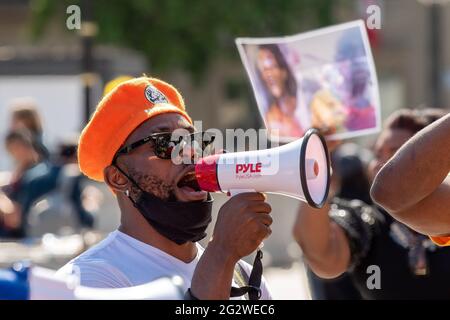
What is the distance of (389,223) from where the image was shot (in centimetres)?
420

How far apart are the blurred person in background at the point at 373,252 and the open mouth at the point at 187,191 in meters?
1.27

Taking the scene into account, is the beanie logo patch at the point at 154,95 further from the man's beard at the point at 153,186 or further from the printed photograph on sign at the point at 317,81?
the printed photograph on sign at the point at 317,81

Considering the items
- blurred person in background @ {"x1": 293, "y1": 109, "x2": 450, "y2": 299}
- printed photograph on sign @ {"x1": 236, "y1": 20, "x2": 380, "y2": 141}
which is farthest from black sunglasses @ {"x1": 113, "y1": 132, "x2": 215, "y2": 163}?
blurred person in background @ {"x1": 293, "y1": 109, "x2": 450, "y2": 299}

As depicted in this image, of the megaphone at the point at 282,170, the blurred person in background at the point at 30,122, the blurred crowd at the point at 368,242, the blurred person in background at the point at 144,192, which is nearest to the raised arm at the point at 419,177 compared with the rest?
the megaphone at the point at 282,170

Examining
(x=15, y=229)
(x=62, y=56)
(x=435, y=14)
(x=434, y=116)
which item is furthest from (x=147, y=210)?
(x=62, y=56)

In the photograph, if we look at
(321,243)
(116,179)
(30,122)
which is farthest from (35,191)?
(116,179)

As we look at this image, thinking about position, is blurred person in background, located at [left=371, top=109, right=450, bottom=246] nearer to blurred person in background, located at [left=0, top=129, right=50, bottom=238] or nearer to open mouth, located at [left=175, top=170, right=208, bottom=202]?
open mouth, located at [left=175, top=170, right=208, bottom=202]

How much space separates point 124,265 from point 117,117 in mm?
436

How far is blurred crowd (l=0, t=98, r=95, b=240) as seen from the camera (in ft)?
27.5

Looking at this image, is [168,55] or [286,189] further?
[168,55]

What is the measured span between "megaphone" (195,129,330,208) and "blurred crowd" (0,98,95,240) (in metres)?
6.16

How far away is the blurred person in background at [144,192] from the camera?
2.71m
